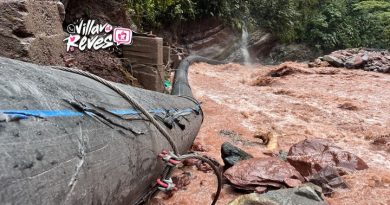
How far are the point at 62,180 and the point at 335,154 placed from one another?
2755mm

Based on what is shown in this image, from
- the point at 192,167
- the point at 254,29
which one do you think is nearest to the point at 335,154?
the point at 192,167

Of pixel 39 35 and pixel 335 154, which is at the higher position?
pixel 39 35

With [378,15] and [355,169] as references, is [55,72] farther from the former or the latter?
[378,15]

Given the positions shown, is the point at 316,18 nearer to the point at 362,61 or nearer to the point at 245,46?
the point at 245,46

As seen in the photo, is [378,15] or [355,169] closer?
[355,169]

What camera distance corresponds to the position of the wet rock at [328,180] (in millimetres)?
2740

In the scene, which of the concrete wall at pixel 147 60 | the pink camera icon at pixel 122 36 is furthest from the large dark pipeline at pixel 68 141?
the pink camera icon at pixel 122 36

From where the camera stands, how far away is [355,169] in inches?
129

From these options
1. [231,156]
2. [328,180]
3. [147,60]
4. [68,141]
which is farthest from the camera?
[147,60]

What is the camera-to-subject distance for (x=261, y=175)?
265 centimetres

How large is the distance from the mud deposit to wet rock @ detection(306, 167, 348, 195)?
2.0 inches

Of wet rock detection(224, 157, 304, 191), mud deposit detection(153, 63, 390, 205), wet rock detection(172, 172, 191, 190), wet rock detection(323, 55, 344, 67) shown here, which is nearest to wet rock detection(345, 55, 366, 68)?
wet rock detection(323, 55, 344, 67)

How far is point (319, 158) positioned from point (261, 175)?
0.83 meters

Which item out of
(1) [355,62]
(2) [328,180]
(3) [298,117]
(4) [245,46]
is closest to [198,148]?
(2) [328,180]
